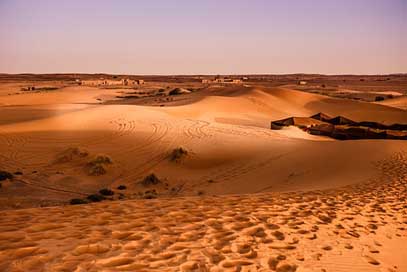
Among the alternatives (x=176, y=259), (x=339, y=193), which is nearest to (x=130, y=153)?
(x=339, y=193)

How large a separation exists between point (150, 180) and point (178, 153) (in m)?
2.48

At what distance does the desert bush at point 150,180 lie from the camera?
12156 millimetres

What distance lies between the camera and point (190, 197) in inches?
305

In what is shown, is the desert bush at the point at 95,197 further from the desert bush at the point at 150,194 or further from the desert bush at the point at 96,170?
the desert bush at the point at 96,170

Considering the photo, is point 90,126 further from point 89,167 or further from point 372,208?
point 372,208

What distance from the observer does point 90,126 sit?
61.5 feet

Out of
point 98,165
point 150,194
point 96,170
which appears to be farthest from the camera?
point 98,165

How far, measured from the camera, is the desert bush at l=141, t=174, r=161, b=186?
1216 centimetres

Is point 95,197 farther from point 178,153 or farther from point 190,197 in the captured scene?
point 178,153

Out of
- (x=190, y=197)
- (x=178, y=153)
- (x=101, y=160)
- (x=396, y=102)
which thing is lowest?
(x=101, y=160)

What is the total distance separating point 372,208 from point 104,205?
480 centimetres

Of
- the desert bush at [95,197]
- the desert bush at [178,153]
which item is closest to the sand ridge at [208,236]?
the desert bush at [95,197]

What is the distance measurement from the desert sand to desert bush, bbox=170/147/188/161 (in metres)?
0.14

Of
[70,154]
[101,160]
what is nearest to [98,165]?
[101,160]
